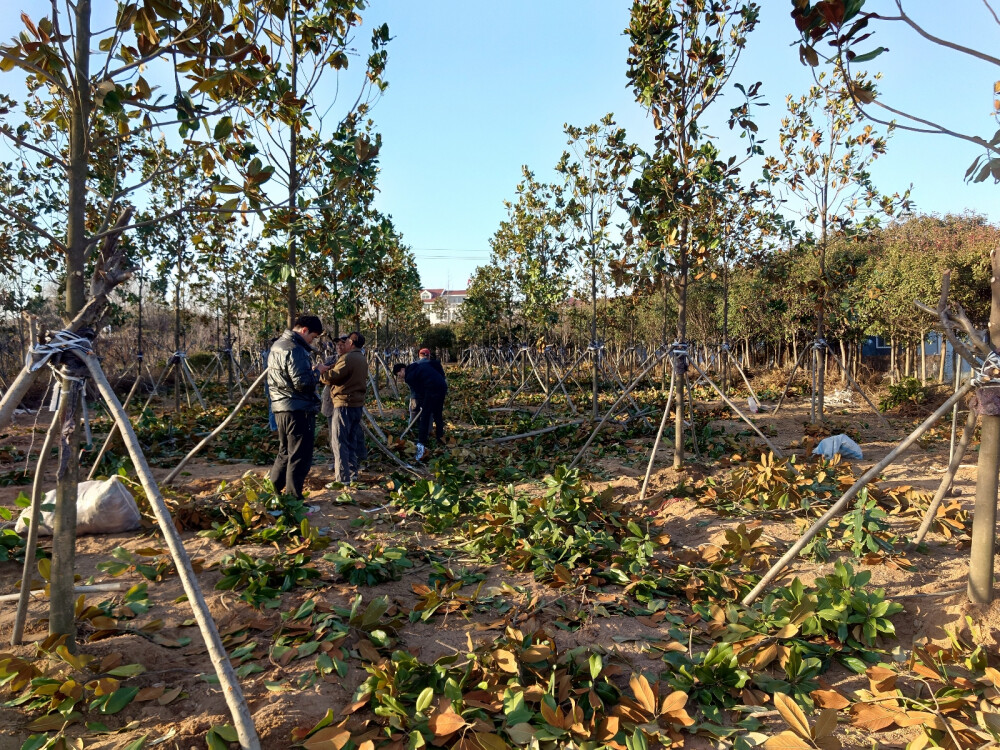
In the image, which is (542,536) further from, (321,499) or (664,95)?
(664,95)

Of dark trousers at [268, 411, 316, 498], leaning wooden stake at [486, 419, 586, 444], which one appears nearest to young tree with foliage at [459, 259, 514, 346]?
leaning wooden stake at [486, 419, 586, 444]

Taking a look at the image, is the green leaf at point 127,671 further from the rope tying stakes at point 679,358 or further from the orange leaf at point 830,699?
the rope tying stakes at point 679,358

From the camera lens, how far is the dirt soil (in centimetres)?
227

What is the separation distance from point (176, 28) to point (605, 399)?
12160mm

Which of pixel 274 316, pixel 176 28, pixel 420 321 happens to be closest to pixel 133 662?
pixel 176 28

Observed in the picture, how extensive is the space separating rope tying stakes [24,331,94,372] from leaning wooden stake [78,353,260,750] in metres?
0.24

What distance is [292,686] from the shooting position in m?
2.53

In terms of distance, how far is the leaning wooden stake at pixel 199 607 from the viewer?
1879 mm

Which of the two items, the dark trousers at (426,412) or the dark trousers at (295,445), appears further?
the dark trousers at (426,412)

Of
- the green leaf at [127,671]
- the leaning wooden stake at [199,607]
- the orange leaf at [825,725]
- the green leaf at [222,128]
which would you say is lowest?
the orange leaf at [825,725]

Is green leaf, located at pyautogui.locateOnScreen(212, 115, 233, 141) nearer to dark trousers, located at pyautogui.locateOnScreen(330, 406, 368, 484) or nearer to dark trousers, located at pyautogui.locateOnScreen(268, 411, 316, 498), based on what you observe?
dark trousers, located at pyautogui.locateOnScreen(268, 411, 316, 498)

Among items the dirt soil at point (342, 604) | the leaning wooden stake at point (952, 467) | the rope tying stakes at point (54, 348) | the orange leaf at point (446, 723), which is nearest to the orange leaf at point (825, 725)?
the dirt soil at point (342, 604)

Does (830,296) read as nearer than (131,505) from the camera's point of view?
No

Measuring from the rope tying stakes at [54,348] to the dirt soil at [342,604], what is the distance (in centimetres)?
132
